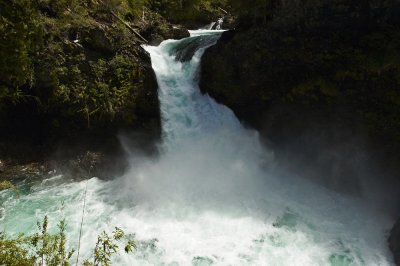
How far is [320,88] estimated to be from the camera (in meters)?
13.3

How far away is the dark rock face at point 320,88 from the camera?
12555 millimetres

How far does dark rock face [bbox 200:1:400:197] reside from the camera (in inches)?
494

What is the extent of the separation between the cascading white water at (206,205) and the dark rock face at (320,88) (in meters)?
0.93

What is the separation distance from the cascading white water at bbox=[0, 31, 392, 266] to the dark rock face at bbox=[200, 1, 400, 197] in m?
0.93

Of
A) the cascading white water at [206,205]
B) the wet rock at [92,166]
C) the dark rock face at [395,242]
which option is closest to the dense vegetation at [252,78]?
the wet rock at [92,166]

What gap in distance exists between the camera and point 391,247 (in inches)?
402

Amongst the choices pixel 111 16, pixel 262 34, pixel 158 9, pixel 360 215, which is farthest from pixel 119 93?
pixel 158 9

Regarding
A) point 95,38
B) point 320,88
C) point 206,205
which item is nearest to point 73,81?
point 95,38

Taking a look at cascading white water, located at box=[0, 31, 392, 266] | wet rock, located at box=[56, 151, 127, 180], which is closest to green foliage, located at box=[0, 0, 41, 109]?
wet rock, located at box=[56, 151, 127, 180]

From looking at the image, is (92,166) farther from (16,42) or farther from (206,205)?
(16,42)

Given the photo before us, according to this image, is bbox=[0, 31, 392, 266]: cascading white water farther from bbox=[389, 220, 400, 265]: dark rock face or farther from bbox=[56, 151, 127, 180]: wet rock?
bbox=[56, 151, 127, 180]: wet rock

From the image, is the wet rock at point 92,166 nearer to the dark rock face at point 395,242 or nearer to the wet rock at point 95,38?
the wet rock at point 95,38

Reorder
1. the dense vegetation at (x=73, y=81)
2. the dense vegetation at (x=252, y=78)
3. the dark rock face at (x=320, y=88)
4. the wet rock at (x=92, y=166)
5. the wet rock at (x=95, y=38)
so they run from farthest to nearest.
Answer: the wet rock at (x=95, y=38) < the wet rock at (x=92, y=166) < the dense vegetation at (x=73, y=81) < the dark rock face at (x=320, y=88) < the dense vegetation at (x=252, y=78)

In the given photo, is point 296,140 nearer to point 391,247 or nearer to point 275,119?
point 275,119
